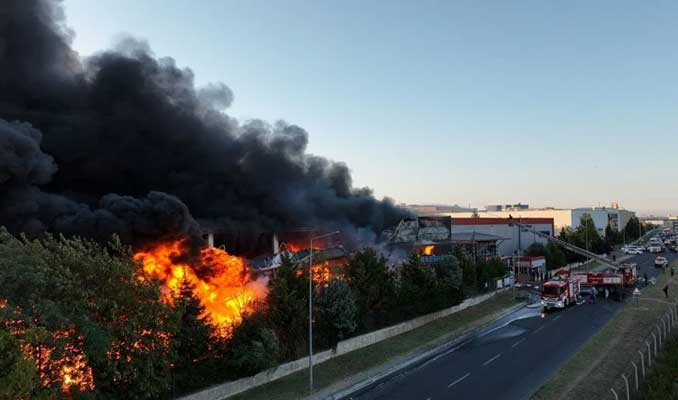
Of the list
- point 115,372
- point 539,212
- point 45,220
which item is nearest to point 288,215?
point 45,220

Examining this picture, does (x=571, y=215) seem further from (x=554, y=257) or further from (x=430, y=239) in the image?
(x=430, y=239)

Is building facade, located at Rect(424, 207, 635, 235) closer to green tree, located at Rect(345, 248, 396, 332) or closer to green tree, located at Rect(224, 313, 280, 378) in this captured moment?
green tree, located at Rect(345, 248, 396, 332)

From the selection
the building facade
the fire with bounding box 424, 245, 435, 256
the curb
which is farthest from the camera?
the building facade

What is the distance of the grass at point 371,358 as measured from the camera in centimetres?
2456

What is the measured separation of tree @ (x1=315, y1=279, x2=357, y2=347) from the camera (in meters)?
30.8

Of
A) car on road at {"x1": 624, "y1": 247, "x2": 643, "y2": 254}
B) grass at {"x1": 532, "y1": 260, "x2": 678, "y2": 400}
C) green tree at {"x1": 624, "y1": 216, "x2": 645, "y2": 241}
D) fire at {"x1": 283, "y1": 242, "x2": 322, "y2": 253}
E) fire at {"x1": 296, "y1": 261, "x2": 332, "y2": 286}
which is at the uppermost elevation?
green tree at {"x1": 624, "y1": 216, "x2": 645, "y2": 241}

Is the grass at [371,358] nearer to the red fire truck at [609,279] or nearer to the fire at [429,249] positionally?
the red fire truck at [609,279]

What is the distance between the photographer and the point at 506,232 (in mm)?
92500

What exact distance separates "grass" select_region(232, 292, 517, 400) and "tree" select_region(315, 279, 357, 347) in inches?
Answer: 53.9

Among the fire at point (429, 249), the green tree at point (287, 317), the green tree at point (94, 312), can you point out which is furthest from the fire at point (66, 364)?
the fire at point (429, 249)

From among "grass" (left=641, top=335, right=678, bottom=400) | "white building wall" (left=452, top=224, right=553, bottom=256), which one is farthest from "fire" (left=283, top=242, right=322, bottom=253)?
"white building wall" (left=452, top=224, right=553, bottom=256)

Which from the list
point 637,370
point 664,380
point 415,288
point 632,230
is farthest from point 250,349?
point 632,230

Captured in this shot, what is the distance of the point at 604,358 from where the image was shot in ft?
88.1

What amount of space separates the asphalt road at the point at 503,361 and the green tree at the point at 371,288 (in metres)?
5.89
